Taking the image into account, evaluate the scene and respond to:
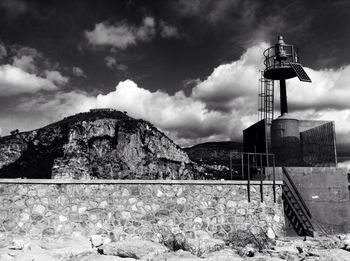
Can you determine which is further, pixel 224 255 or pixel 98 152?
pixel 98 152

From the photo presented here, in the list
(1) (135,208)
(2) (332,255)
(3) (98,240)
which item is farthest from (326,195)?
(3) (98,240)

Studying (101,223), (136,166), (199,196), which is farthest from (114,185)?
(136,166)

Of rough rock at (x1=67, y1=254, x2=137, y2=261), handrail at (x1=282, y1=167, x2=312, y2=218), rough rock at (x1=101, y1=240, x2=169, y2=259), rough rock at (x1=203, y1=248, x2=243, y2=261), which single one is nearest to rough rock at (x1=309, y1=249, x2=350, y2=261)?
rough rock at (x1=203, y1=248, x2=243, y2=261)

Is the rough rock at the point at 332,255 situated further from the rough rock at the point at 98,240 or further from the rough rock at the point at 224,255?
the rough rock at the point at 98,240

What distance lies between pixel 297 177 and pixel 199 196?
401cm

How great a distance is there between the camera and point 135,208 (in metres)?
9.34

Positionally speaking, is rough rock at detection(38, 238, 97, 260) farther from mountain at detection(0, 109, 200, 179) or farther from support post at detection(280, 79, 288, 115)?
mountain at detection(0, 109, 200, 179)

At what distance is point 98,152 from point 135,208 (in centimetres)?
9828

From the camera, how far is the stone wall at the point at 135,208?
27.8 feet

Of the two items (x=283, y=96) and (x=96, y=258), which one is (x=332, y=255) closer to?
(x=96, y=258)

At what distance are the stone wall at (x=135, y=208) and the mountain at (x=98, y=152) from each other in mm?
84803

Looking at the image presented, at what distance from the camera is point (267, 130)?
14.7m

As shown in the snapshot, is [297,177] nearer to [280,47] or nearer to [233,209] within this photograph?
[233,209]

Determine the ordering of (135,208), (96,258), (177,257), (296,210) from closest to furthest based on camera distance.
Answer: (96,258) < (177,257) < (135,208) < (296,210)
